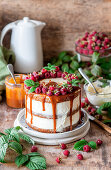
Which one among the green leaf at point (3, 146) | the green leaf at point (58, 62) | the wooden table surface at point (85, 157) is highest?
the green leaf at point (3, 146)

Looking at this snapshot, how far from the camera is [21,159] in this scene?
4.49ft

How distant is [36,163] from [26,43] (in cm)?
123

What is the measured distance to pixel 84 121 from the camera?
5.50 feet

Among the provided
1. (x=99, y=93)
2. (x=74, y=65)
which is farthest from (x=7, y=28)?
(x=99, y=93)

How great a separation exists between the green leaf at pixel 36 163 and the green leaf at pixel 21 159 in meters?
0.02

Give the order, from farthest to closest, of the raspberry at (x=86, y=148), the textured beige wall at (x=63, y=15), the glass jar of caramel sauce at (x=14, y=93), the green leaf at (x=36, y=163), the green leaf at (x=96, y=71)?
the textured beige wall at (x=63, y=15) → the green leaf at (x=96, y=71) → the glass jar of caramel sauce at (x=14, y=93) → the raspberry at (x=86, y=148) → the green leaf at (x=36, y=163)

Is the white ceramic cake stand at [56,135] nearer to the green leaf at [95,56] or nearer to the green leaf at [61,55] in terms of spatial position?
the green leaf at [95,56]

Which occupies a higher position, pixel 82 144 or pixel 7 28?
pixel 7 28

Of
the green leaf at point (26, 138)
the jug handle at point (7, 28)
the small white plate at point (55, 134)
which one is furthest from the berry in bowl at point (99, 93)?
the jug handle at point (7, 28)

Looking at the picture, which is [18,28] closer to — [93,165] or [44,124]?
[44,124]

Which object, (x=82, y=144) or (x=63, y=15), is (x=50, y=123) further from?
(x=63, y=15)

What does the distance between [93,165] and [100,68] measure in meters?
1.04

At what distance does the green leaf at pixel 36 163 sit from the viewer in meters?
1.32

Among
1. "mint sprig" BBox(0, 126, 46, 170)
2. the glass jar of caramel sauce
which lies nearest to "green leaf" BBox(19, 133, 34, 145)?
"mint sprig" BBox(0, 126, 46, 170)
